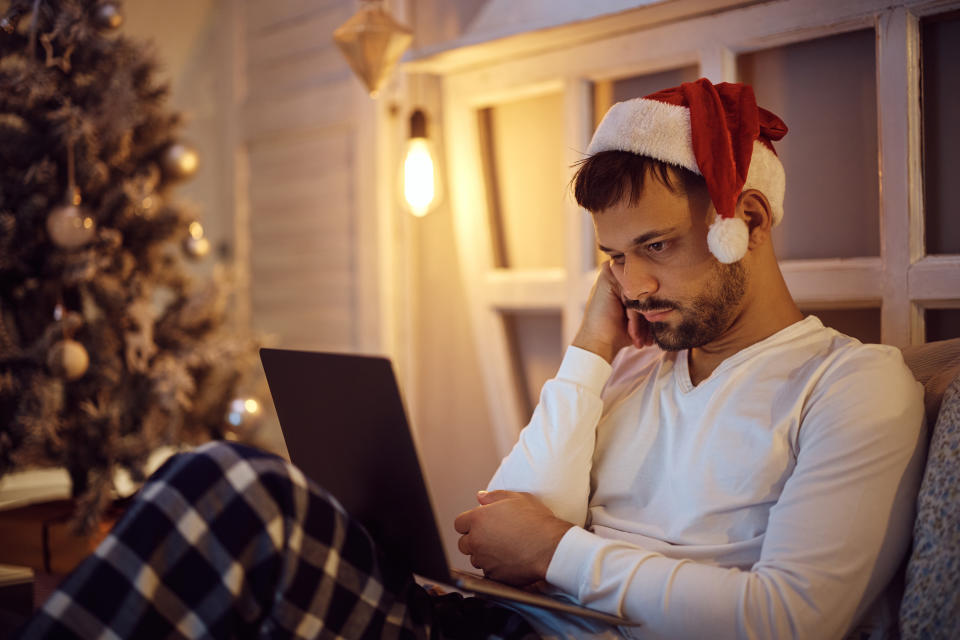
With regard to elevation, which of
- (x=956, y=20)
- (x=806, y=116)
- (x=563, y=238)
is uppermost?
(x=956, y=20)

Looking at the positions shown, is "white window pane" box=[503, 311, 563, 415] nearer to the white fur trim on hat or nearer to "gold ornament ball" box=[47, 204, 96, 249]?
the white fur trim on hat

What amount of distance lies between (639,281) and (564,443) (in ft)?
0.91

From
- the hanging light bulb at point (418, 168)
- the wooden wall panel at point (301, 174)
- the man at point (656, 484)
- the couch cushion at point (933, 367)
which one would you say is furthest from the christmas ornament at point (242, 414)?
the couch cushion at point (933, 367)

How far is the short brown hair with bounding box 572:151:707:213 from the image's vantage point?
3.83ft

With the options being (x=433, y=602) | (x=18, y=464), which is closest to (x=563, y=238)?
(x=433, y=602)

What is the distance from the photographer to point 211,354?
2219 mm

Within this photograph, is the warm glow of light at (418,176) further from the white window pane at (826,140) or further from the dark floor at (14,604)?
the dark floor at (14,604)

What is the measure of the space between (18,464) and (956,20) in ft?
7.36

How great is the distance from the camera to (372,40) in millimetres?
1970


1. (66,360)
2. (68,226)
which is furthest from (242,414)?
(68,226)

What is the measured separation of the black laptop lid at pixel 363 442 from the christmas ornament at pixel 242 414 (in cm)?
114

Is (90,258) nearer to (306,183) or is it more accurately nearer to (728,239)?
(306,183)

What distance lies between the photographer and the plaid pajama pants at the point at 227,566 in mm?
852

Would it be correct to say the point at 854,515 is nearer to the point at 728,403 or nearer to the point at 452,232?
the point at 728,403
